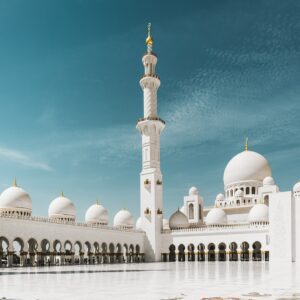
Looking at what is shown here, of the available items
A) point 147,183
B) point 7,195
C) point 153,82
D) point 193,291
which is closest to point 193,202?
point 147,183

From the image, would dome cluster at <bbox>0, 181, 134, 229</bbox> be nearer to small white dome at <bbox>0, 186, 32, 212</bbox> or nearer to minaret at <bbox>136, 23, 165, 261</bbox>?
small white dome at <bbox>0, 186, 32, 212</bbox>

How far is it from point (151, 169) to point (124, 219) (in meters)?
11.6

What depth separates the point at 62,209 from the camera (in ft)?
144

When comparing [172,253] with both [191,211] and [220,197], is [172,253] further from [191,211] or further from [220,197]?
[220,197]

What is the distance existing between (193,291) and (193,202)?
41.6 metres

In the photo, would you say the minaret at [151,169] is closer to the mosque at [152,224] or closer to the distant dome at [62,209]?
the mosque at [152,224]

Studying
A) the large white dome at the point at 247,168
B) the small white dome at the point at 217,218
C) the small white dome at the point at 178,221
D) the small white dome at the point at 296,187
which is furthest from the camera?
the large white dome at the point at 247,168

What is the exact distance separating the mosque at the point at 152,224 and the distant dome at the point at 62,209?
10 cm

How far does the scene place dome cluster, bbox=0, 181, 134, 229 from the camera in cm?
3806

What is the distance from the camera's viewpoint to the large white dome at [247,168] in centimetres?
5162

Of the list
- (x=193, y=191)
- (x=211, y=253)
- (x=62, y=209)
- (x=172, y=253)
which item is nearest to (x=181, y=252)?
(x=172, y=253)

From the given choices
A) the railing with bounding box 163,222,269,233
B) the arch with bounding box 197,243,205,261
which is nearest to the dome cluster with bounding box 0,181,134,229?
the railing with bounding box 163,222,269,233

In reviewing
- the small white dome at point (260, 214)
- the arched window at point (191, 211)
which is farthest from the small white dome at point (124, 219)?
the small white dome at point (260, 214)

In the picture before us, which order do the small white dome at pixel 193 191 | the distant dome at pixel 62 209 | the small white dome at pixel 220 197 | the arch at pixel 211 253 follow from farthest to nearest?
the small white dome at pixel 220 197
the small white dome at pixel 193 191
the arch at pixel 211 253
the distant dome at pixel 62 209
